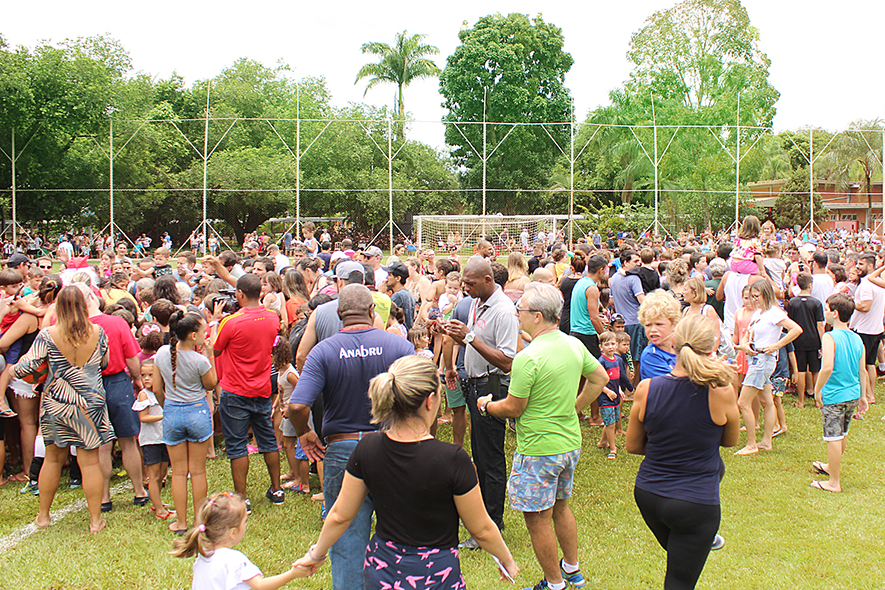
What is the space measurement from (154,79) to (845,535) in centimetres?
4715

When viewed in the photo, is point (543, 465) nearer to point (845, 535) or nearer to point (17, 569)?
point (845, 535)

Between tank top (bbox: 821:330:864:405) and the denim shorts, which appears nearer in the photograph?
the denim shorts

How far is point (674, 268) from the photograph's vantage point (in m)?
6.70

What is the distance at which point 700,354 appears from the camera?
2.74 m

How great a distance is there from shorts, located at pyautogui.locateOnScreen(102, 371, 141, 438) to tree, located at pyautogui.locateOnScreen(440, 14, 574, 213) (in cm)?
3604

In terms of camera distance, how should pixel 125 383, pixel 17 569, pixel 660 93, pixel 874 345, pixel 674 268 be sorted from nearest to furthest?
1. pixel 17 569
2. pixel 125 383
3. pixel 674 268
4. pixel 874 345
5. pixel 660 93

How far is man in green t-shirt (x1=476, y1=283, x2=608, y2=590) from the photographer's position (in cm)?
331

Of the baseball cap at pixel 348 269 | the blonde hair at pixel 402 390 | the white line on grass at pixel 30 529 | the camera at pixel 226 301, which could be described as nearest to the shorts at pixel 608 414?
the baseball cap at pixel 348 269

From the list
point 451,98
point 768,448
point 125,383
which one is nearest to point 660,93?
point 451,98

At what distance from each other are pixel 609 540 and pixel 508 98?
3902 centimetres

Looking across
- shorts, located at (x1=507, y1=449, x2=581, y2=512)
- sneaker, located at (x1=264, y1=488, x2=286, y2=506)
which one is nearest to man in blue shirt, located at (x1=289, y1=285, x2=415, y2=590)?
shorts, located at (x1=507, y1=449, x2=581, y2=512)

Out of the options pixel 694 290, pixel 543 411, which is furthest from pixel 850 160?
pixel 543 411

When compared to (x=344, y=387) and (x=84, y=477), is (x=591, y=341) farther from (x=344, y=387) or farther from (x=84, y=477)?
(x=84, y=477)

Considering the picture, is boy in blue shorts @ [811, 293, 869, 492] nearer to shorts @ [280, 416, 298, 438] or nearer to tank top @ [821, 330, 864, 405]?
tank top @ [821, 330, 864, 405]
